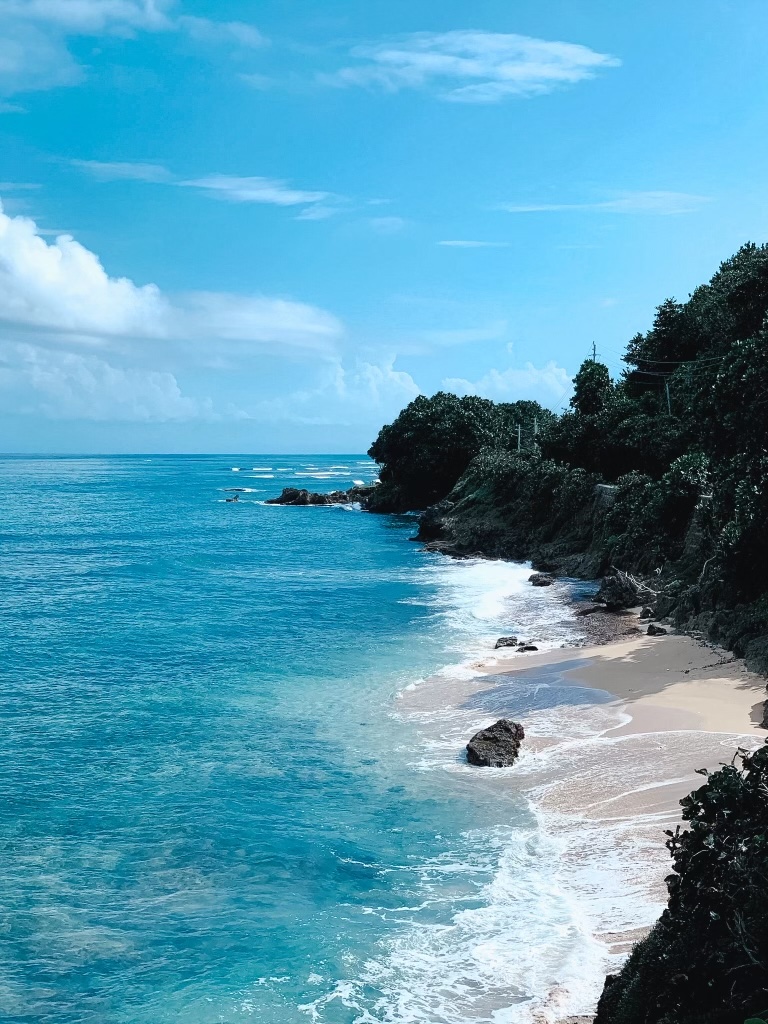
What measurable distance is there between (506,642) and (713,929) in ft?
70.0

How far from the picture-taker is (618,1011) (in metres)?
8.02

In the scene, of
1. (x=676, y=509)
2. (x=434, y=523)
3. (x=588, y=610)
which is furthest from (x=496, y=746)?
(x=434, y=523)

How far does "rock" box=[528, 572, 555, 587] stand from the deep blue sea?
19.6 ft

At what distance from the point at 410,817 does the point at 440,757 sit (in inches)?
118

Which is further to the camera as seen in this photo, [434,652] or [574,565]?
[574,565]

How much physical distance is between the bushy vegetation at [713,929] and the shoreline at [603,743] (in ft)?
8.39

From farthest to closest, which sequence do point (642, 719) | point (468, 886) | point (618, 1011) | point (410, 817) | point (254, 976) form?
point (642, 719) → point (410, 817) → point (468, 886) → point (254, 976) → point (618, 1011)

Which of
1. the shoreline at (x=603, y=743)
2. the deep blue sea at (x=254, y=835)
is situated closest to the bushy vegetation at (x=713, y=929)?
the shoreline at (x=603, y=743)

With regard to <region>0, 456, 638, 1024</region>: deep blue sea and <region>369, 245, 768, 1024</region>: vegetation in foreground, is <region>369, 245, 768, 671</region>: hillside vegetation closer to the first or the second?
<region>369, 245, 768, 1024</region>: vegetation in foreground

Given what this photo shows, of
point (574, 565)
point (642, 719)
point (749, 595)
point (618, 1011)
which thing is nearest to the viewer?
point (618, 1011)

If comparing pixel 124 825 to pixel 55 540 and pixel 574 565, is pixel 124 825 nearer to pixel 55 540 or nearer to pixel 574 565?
pixel 574 565

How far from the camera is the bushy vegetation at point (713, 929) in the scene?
710 cm

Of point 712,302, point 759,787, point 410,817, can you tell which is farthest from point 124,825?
point 712,302

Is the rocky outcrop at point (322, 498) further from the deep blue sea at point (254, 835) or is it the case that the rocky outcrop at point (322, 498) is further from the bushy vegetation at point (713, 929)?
the bushy vegetation at point (713, 929)
